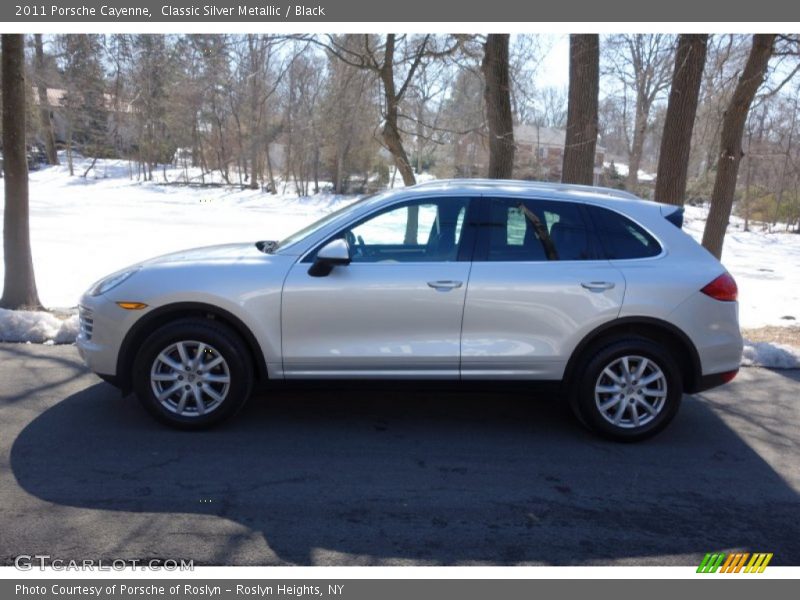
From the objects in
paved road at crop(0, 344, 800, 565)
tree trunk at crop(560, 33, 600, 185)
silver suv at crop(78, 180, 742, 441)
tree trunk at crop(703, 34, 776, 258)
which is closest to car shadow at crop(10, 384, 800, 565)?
paved road at crop(0, 344, 800, 565)

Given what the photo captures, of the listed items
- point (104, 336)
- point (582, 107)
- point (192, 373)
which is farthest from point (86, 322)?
point (582, 107)

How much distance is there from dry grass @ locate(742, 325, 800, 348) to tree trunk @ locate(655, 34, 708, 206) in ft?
6.62

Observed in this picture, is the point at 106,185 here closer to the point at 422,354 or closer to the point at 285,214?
the point at 285,214

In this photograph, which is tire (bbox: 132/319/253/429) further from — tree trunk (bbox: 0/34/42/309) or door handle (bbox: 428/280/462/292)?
tree trunk (bbox: 0/34/42/309)

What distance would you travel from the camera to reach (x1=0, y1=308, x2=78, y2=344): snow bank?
23.6ft

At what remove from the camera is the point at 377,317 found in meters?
4.89

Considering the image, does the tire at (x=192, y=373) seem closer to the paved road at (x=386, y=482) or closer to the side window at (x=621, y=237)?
Result: the paved road at (x=386, y=482)

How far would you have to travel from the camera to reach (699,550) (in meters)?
3.69

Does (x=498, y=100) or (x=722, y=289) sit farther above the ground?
(x=498, y=100)

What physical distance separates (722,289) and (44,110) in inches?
1758

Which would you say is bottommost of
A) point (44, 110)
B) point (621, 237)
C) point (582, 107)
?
point (621, 237)

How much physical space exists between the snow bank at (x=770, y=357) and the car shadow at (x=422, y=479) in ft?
6.45

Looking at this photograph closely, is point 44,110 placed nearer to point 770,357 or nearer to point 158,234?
point 158,234

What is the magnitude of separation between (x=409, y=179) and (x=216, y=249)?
971 cm
